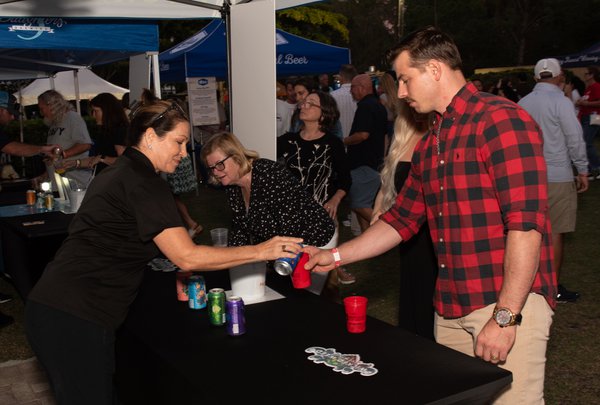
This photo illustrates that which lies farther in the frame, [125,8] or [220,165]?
[125,8]

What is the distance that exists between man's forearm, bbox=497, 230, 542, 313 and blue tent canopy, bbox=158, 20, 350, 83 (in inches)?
350

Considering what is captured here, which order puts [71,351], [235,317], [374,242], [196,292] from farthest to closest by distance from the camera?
1. [196,292]
2. [374,242]
3. [235,317]
4. [71,351]

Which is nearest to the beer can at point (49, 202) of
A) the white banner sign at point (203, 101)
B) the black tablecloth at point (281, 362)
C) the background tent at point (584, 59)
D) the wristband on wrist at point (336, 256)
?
the black tablecloth at point (281, 362)

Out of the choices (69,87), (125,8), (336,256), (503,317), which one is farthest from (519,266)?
(69,87)

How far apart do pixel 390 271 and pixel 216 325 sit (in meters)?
3.73

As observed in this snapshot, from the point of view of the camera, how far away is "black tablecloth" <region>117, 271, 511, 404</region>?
186 centimetres

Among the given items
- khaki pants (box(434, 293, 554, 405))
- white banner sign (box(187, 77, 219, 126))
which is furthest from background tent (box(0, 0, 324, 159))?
white banner sign (box(187, 77, 219, 126))

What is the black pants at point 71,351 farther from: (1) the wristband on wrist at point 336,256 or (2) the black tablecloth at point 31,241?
(2) the black tablecloth at point 31,241

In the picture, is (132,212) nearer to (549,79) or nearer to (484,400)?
(484,400)

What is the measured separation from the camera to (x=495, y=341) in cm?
200

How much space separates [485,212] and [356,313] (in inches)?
23.1

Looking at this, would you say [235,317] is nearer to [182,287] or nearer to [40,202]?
[182,287]

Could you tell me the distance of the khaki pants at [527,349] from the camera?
2.06 m

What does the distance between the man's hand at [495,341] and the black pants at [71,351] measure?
4.24 feet
